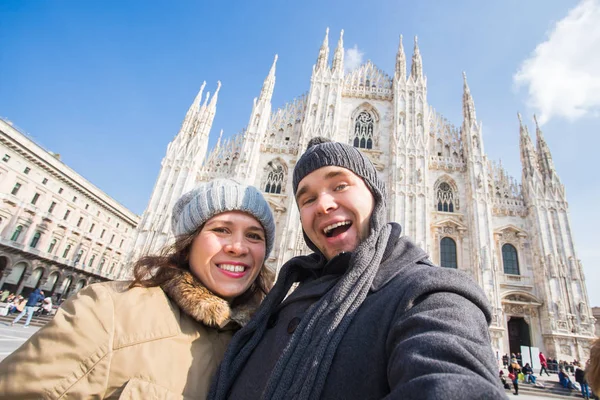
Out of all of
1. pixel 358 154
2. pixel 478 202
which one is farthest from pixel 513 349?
pixel 358 154

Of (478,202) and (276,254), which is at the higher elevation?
(478,202)

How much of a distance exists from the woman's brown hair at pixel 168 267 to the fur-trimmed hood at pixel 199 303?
0.07 meters

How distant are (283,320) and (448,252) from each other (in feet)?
55.1

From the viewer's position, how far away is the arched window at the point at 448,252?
16.0 metres

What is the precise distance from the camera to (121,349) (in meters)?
1.30

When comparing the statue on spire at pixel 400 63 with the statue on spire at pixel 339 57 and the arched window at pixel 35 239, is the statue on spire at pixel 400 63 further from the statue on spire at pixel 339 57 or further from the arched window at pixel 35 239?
the arched window at pixel 35 239

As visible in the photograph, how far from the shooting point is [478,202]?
1600 centimetres

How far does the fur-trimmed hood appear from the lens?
61.4 inches

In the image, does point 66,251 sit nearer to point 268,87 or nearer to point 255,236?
point 268,87

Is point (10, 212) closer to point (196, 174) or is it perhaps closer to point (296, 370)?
point (196, 174)

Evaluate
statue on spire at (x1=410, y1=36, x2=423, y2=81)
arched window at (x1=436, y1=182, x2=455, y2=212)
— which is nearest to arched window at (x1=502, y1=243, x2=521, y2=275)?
arched window at (x1=436, y1=182, x2=455, y2=212)

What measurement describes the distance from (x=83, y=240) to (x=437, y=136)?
3105 centimetres

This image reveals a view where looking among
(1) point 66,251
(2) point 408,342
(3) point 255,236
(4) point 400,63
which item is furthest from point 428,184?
(1) point 66,251

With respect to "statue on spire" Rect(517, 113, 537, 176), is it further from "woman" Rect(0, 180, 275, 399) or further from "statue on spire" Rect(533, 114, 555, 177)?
"woman" Rect(0, 180, 275, 399)
